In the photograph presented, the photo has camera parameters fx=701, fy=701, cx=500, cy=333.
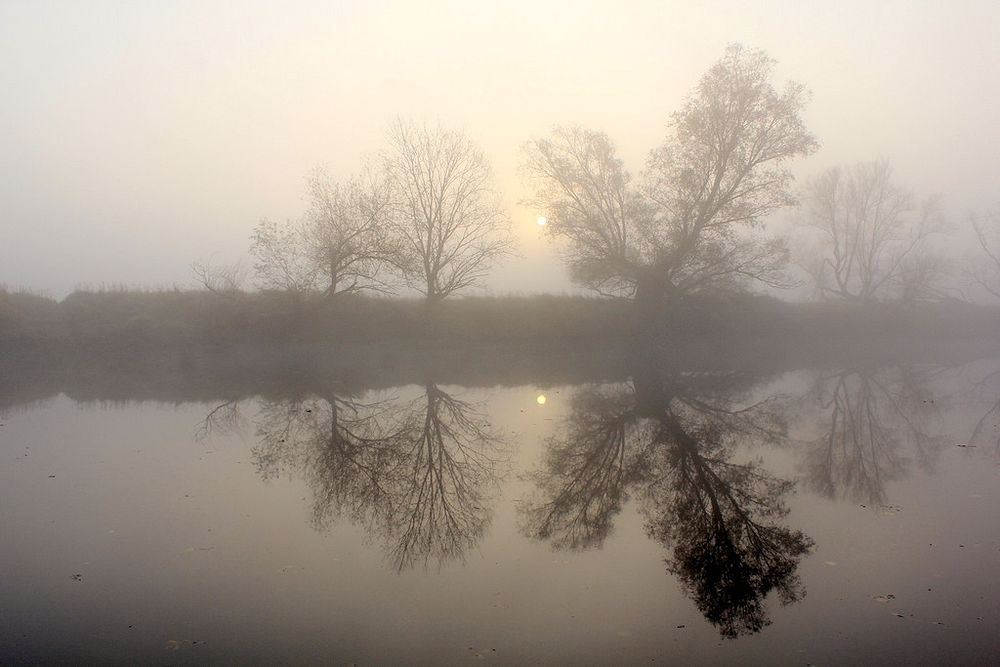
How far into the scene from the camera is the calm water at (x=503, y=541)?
5.32 meters

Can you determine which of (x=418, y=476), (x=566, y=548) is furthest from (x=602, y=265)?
(x=566, y=548)

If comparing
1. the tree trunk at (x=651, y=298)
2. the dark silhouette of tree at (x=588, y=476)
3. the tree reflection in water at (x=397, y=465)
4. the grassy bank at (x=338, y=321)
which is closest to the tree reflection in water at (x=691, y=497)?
the dark silhouette of tree at (x=588, y=476)

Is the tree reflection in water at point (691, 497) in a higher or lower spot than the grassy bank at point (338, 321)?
lower

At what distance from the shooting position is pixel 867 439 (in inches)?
484

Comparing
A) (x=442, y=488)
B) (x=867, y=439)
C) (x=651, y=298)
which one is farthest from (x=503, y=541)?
(x=651, y=298)

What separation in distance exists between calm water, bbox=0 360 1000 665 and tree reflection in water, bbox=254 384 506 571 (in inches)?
2.2

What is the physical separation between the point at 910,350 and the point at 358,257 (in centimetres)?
2706

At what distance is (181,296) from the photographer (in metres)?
31.8

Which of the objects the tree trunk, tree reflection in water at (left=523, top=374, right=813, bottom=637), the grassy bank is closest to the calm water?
tree reflection in water at (left=523, top=374, right=813, bottom=637)

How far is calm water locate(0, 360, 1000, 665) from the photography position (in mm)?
5320

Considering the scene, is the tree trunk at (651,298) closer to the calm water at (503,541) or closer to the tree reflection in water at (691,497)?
the tree reflection in water at (691,497)

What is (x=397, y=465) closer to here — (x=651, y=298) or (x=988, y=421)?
(x=988, y=421)

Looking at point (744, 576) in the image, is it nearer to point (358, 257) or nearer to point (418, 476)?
point (418, 476)

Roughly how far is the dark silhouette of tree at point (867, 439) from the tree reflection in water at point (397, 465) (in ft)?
15.3
